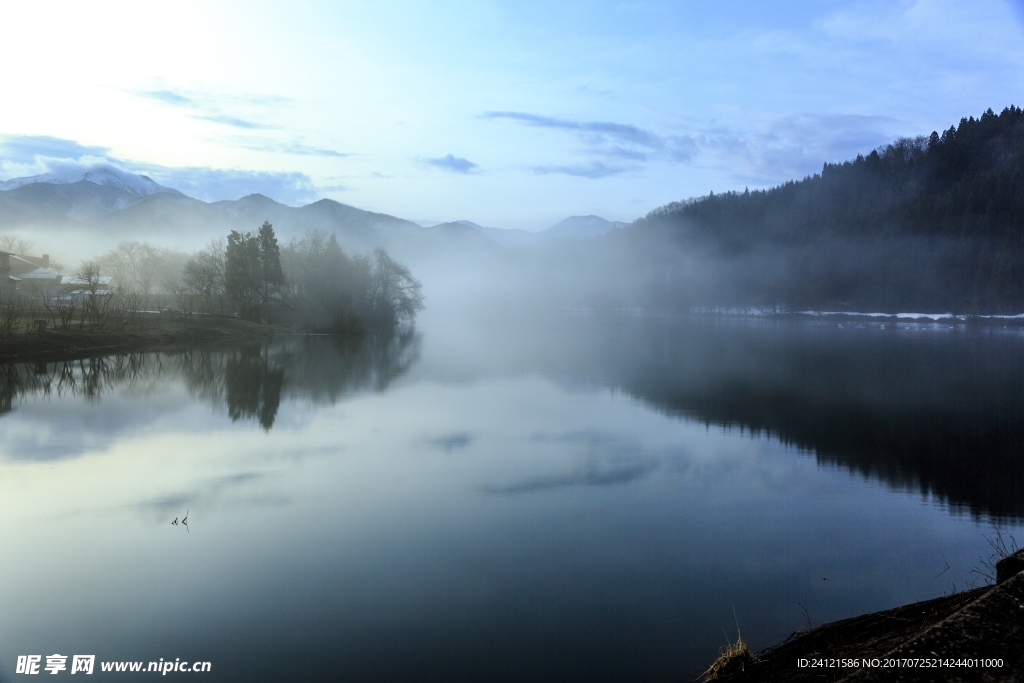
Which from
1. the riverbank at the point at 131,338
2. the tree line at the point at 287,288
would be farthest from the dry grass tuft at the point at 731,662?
the tree line at the point at 287,288

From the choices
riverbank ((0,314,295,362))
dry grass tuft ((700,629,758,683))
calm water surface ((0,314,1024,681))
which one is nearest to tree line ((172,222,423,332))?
riverbank ((0,314,295,362))

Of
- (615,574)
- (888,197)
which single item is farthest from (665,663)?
(888,197)

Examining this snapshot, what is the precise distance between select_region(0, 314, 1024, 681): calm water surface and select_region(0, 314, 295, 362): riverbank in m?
10.4

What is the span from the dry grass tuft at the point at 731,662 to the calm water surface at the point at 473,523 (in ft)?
1.02

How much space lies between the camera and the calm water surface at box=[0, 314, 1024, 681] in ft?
22.7

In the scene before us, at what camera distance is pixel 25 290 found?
2110 inches

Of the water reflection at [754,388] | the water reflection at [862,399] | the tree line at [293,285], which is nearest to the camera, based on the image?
the water reflection at [862,399]

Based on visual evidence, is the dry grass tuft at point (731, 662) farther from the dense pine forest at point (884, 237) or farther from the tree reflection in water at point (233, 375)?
the dense pine forest at point (884, 237)

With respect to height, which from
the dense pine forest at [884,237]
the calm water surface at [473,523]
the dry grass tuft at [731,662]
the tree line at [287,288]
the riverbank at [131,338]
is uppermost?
the dense pine forest at [884,237]

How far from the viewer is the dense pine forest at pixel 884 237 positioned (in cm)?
10319

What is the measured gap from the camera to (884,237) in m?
117

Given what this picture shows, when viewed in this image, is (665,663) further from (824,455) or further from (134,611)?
(824,455)

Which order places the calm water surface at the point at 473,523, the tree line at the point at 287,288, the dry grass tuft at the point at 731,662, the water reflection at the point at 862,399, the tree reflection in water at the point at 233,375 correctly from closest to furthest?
the dry grass tuft at the point at 731,662, the calm water surface at the point at 473,523, the water reflection at the point at 862,399, the tree reflection in water at the point at 233,375, the tree line at the point at 287,288

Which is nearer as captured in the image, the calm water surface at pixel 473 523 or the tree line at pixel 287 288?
the calm water surface at pixel 473 523
